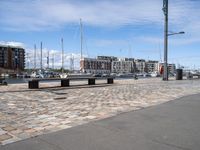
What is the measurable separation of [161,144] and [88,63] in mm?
107124

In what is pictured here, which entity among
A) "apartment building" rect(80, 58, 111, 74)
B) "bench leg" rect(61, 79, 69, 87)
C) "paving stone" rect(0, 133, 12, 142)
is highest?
"apartment building" rect(80, 58, 111, 74)

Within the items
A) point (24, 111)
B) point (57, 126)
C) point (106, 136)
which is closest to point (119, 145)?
point (106, 136)

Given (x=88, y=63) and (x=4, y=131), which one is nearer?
(x=4, y=131)

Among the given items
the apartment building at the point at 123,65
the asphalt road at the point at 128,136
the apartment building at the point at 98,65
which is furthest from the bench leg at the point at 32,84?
the apartment building at the point at 123,65

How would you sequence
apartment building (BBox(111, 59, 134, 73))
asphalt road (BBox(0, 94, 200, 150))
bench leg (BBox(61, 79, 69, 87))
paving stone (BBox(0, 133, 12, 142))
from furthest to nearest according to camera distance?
apartment building (BBox(111, 59, 134, 73)), bench leg (BBox(61, 79, 69, 87)), paving stone (BBox(0, 133, 12, 142)), asphalt road (BBox(0, 94, 200, 150))

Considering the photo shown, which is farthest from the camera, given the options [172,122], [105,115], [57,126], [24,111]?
[24,111]

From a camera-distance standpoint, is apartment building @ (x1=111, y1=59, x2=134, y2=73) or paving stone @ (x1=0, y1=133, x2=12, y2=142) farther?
apartment building @ (x1=111, y1=59, x2=134, y2=73)

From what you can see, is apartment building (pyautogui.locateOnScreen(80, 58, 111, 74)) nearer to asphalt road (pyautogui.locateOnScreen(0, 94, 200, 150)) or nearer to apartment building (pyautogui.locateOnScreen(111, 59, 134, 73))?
apartment building (pyautogui.locateOnScreen(111, 59, 134, 73))

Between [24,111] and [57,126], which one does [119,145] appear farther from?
[24,111]

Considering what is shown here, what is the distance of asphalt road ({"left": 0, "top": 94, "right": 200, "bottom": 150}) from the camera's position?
5.60m

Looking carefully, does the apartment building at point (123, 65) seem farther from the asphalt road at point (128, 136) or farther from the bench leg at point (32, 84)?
the asphalt road at point (128, 136)

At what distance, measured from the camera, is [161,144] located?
5762mm

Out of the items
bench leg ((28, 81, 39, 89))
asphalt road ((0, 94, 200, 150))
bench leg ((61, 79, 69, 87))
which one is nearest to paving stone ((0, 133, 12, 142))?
asphalt road ((0, 94, 200, 150))

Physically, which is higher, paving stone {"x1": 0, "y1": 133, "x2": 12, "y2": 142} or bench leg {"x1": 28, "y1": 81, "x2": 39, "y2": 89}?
bench leg {"x1": 28, "y1": 81, "x2": 39, "y2": 89}
